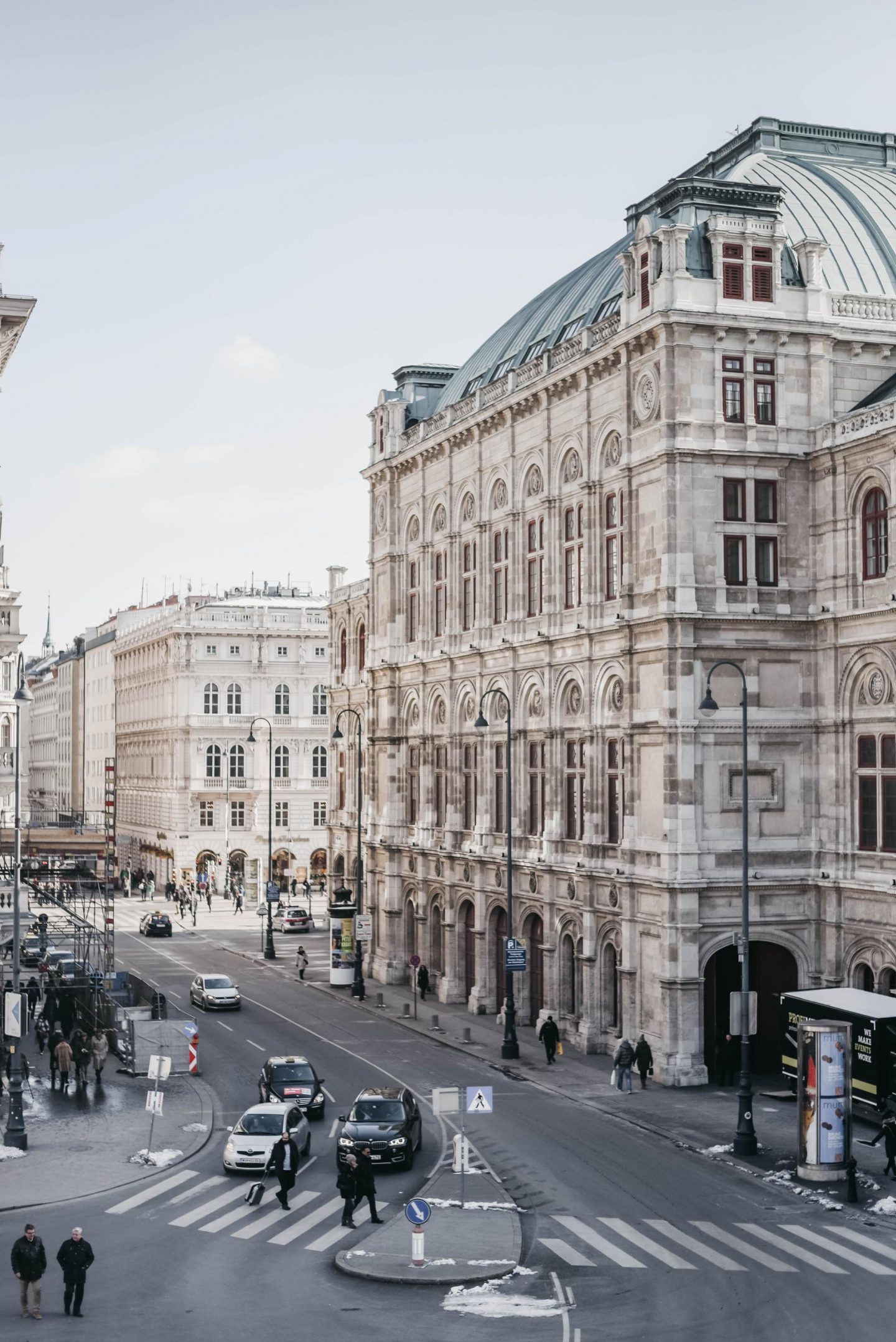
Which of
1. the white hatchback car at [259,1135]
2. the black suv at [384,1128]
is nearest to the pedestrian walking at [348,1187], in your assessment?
the black suv at [384,1128]

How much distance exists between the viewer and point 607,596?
172 ft

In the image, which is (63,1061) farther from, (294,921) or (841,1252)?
(294,921)

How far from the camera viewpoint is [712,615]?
156 feet

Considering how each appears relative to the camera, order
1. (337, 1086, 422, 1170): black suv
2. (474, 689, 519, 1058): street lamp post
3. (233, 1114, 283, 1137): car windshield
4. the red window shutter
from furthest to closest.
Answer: (474, 689, 519, 1058): street lamp post < the red window shutter < (233, 1114, 283, 1137): car windshield < (337, 1086, 422, 1170): black suv

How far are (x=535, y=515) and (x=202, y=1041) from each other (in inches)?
855

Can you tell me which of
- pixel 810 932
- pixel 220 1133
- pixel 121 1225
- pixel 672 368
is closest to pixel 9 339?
pixel 672 368

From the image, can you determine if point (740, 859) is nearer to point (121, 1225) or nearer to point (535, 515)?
point (535, 515)

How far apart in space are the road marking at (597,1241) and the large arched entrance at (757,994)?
16.2m

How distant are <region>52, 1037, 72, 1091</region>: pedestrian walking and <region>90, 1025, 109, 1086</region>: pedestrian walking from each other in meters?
0.85

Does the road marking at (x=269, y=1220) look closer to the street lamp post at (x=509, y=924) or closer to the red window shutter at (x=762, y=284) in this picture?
the street lamp post at (x=509, y=924)

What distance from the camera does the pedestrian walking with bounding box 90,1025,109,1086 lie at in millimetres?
46969

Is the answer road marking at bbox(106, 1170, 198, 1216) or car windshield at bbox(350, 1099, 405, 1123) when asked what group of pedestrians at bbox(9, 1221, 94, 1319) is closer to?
road marking at bbox(106, 1170, 198, 1216)

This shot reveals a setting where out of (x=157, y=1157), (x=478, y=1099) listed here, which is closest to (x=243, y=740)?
(x=157, y=1157)

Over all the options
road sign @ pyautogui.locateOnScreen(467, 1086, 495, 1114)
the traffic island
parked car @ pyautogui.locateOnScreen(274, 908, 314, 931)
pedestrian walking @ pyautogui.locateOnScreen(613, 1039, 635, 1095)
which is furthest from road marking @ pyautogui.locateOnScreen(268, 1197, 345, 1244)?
parked car @ pyautogui.locateOnScreen(274, 908, 314, 931)
